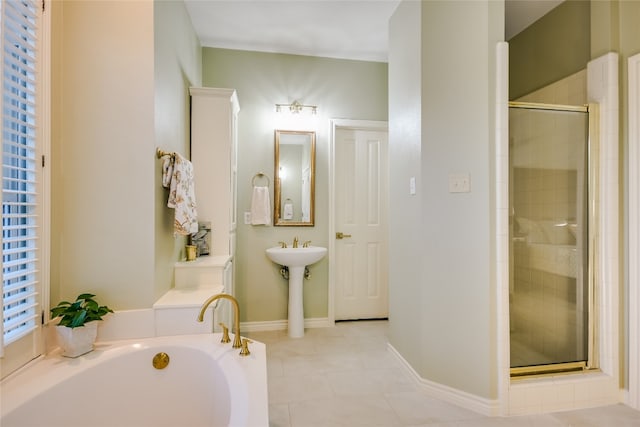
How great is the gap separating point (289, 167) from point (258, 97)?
0.75 metres

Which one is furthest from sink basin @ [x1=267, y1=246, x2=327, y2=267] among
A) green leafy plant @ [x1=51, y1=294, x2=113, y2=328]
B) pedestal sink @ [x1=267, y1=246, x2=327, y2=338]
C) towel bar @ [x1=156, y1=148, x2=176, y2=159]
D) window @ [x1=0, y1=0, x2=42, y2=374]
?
window @ [x1=0, y1=0, x2=42, y2=374]

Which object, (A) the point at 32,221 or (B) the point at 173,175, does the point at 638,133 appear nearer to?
(B) the point at 173,175

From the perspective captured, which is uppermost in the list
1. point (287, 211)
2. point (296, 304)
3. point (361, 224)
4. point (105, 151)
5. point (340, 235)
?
point (105, 151)

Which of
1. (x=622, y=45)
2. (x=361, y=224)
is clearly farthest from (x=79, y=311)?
(x=622, y=45)

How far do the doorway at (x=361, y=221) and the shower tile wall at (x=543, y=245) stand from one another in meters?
1.54

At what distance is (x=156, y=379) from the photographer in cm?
150

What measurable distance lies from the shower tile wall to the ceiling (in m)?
1.30

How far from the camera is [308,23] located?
2.70 m

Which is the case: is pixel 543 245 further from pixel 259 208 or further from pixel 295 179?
pixel 259 208

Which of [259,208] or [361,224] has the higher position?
[259,208]

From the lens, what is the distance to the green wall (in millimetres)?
2225

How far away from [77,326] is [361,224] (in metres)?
2.53

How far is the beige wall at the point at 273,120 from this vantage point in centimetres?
308

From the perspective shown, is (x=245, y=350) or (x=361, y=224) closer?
(x=245, y=350)
